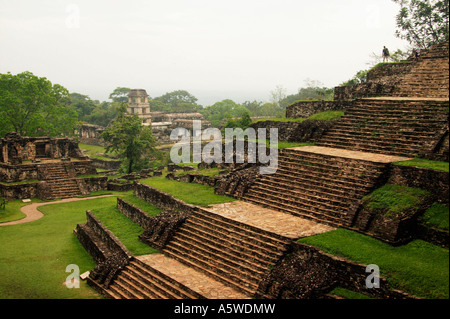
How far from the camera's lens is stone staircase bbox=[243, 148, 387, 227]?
11.1m

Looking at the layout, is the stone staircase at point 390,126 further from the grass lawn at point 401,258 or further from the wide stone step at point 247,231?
the wide stone step at point 247,231

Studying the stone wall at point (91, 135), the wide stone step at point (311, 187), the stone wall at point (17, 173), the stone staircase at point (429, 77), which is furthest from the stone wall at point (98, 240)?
the stone wall at point (91, 135)

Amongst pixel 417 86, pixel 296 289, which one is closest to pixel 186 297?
pixel 296 289

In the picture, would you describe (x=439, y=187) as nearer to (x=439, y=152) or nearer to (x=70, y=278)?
(x=439, y=152)

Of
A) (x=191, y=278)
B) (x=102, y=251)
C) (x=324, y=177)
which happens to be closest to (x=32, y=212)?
(x=102, y=251)

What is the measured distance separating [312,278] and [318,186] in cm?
389

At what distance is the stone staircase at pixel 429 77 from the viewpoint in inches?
591

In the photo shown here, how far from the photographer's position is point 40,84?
31.4 m

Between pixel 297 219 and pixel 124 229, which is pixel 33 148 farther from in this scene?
pixel 297 219

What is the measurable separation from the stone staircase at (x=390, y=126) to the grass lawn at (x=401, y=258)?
3.66 meters

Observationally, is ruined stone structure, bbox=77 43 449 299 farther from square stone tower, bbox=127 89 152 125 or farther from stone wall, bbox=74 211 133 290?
square stone tower, bbox=127 89 152 125

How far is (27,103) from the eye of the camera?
101 feet

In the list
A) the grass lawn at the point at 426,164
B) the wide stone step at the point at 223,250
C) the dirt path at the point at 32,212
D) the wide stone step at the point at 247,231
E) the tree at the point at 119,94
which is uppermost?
the tree at the point at 119,94
